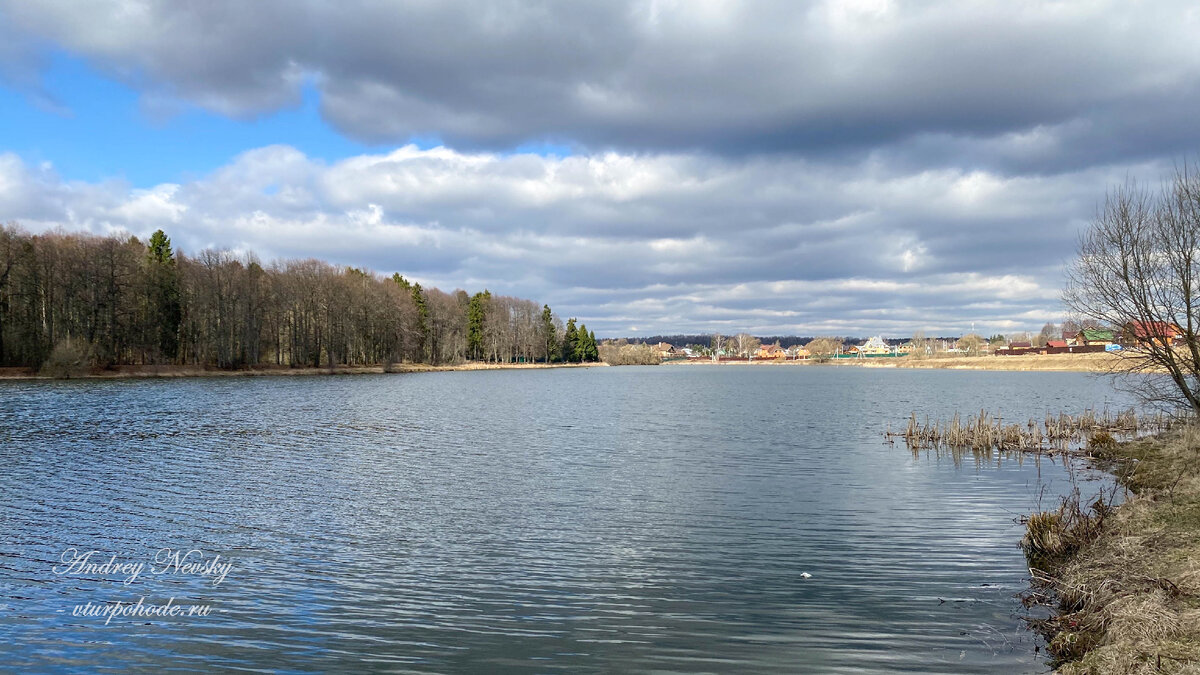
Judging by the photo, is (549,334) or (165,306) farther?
(549,334)

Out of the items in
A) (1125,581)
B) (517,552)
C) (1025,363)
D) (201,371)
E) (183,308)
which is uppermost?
(183,308)

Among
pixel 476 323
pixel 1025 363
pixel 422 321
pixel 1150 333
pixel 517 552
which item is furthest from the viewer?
pixel 476 323

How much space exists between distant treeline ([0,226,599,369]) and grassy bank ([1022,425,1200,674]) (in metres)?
89.3

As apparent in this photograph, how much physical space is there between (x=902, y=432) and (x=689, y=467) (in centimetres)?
1637

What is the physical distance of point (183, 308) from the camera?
305 ft

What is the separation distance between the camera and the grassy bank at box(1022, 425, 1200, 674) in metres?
7.85

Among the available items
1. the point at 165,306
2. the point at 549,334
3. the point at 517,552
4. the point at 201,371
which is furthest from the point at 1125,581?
the point at 549,334

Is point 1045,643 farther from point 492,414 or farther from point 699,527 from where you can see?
point 492,414

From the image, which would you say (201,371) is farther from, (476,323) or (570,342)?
(570,342)

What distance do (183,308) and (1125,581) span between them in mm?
103290

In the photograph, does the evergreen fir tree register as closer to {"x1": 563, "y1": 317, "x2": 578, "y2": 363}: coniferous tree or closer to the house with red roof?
{"x1": 563, "y1": 317, "x2": 578, "y2": 363}: coniferous tree

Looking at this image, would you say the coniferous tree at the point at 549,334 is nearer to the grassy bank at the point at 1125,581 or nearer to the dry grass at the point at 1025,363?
the dry grass at the point at 1025,363

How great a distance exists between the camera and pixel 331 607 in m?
11.3

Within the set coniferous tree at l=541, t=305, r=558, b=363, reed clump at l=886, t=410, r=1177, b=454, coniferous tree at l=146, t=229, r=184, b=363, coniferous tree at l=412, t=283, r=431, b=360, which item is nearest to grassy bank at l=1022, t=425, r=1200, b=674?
reed clump at l=886, t=410, r=1177, b=454
